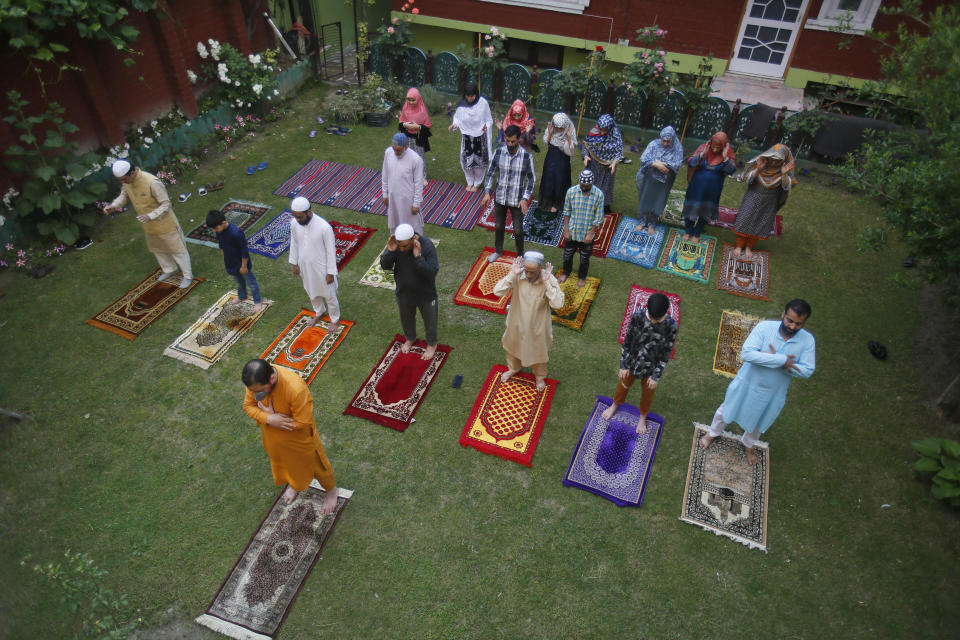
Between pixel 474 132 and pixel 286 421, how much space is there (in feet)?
18.6

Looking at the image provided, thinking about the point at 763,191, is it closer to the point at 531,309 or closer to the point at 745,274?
the point at 745,274

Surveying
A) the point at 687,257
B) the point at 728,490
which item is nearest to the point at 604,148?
the point at 687,257

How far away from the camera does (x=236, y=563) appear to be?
436cm

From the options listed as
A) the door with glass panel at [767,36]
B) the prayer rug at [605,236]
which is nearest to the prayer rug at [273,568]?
the prayer rug at [605,236]

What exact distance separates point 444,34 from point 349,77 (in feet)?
8.16

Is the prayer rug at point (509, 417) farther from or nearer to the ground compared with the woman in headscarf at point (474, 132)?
nearer to the ground

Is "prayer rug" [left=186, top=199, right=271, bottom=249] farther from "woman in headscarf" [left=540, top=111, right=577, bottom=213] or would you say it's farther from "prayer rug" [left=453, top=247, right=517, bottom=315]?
"woman in headscarf" [left=540, top=111, right=577, bottom=213]

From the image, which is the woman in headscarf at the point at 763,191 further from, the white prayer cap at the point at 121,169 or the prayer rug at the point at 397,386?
the white prayer cap at the point at 121,169

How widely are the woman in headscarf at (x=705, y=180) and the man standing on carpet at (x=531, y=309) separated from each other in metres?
3.39

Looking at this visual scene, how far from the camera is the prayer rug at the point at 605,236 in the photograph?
7.55 m

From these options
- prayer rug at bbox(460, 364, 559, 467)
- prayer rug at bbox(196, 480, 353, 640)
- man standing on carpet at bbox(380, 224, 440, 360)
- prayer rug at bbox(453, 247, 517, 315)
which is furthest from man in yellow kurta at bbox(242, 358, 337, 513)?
prayer rug at bbox(453, 247, 517, 315)

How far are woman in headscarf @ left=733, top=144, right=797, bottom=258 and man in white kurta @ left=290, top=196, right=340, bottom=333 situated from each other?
5210 mm

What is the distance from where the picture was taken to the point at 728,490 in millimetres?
4855

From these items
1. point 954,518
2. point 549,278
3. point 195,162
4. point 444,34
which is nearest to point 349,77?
point 444,34
